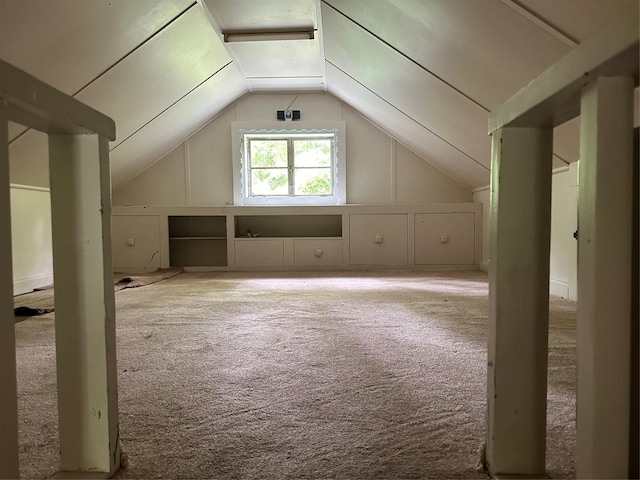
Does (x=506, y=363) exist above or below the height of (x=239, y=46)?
below

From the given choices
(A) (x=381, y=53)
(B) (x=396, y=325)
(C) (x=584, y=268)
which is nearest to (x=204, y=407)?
(C) (x=584, y=268)

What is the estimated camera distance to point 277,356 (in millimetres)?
1508

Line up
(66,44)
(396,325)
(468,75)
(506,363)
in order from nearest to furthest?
(506,363)
(396,325)
(66,44)
(468,75)

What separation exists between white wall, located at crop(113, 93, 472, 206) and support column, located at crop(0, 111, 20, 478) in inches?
175

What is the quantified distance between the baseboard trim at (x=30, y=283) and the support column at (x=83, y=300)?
3.08 m

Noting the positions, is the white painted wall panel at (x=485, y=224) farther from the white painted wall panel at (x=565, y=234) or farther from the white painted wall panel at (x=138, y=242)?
the white painted wall panel at (x=138, y=242)

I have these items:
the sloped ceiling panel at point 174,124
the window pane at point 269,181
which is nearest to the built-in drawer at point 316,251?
the window pane at point 269,181

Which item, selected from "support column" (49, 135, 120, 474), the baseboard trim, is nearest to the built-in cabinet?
the baseboard trim

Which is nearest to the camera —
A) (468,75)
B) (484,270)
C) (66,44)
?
(66,44)

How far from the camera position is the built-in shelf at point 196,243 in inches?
195

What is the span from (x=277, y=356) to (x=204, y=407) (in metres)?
0.46

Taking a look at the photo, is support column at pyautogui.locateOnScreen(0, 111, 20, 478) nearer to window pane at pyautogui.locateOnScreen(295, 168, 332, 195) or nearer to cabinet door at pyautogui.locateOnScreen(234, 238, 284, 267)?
cabinet door at pyautogui.locateOnScreen(234, 238, 284, 267)

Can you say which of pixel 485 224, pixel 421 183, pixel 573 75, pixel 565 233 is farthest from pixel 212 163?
pixel 573 75

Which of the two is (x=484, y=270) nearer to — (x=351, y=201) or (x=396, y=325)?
(x=351, y=201)
